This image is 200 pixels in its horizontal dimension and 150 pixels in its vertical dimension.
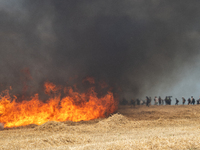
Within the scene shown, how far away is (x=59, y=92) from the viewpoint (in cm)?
2467

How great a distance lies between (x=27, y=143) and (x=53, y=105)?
1217cm

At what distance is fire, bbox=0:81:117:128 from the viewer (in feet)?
66.6

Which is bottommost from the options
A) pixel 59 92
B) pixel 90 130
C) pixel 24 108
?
pixel 90 130

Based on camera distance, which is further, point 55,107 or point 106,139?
point 55,107

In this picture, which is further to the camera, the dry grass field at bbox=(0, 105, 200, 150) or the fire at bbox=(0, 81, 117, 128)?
the fire at bbox=(0, 81, 117, 128)

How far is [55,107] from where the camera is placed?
2300 centimetres

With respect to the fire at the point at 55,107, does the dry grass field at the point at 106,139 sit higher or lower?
lower

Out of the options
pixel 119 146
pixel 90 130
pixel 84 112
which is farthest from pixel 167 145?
pixel 84 112

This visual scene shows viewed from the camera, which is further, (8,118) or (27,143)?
(8,118)

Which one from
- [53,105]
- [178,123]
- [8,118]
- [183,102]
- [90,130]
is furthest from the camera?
[183,102]

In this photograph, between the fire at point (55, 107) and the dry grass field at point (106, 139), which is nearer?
the dry grass field at point (106, 139)

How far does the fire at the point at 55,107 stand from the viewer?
66.6ft

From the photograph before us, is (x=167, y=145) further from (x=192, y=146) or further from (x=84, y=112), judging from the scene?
(x=84, y=112)

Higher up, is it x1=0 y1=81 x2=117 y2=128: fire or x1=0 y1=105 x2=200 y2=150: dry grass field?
x1=0 y1=81 x2=117 y2=128: fire
